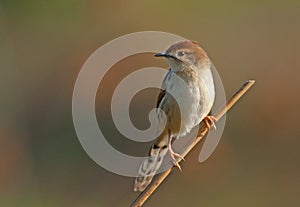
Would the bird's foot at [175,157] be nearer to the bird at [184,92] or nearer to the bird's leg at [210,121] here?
the bird at [184,92]

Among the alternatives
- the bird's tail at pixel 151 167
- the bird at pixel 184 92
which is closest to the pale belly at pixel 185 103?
the bird at pixel 184 92

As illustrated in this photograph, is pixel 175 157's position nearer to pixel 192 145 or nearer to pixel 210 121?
pixel 210 121

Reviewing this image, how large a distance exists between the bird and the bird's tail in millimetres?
47

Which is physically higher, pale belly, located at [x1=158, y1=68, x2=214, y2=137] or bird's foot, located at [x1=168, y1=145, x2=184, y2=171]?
pale belly, located at [x1=158, y1=68, x2=214, y2=137]

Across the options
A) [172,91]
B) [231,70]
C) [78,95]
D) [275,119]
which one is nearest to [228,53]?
[231,70]

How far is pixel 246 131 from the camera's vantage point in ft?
15.7

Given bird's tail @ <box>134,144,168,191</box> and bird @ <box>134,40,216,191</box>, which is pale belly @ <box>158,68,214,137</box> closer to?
bird @ <box>134,40,216,191</box>

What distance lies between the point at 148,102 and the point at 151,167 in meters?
2.43

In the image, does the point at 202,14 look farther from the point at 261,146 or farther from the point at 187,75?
the point at 187,75

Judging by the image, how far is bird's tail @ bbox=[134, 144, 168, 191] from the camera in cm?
262

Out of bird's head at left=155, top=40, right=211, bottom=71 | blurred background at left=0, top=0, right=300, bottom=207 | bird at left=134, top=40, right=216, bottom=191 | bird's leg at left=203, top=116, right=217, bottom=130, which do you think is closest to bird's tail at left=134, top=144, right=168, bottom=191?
bird at left=134, top=40, right=216, bottom=191

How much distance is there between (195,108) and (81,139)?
2728 millimetres

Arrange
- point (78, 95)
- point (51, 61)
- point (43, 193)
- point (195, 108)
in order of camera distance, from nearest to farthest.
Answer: point (195, 108) → point (43, 193) → point (78, 95) → point (51, 61)

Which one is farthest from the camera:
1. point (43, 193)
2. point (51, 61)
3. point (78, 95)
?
point (51, 61)
